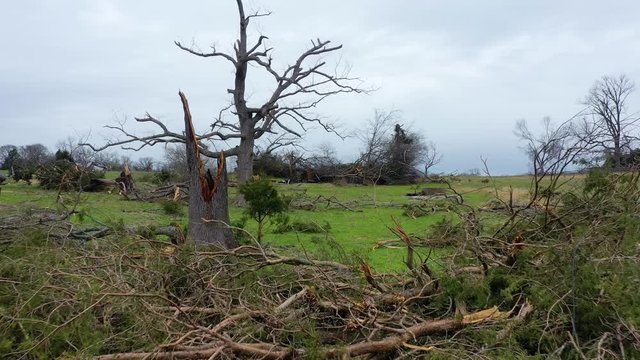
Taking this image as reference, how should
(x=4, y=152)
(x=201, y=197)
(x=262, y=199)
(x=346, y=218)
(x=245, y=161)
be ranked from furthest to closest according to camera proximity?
(x=4, y=152)
(x=245, y=161)
(x=346, y=218)
(x=262, y=199)
(x=201, y=197)

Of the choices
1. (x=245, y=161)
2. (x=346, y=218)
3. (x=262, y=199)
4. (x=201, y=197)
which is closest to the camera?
(x=201, y=197)

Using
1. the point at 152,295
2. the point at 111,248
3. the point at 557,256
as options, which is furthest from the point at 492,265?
the point at 111,248

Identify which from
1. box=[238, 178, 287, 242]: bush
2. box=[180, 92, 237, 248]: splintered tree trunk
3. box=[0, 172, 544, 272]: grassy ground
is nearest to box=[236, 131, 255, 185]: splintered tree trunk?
box=[0, 172, 544, 272]: grassy ground

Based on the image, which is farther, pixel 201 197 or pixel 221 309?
pixel 201 197

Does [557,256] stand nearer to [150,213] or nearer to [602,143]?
[602,143]

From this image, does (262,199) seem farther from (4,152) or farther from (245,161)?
(4,152)

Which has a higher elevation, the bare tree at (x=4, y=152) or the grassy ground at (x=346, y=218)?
the bare tree at (x=4, y=152)

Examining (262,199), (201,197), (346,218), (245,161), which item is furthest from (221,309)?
(245,161)

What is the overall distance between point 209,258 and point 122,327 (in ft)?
3.51

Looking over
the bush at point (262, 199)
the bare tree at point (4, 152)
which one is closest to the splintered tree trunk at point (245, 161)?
the bush at point (262, 199)

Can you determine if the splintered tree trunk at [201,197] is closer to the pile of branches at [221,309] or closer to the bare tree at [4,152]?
the pile of branches at [221,309]

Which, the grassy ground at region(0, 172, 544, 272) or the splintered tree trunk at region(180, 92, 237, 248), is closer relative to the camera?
the grassy ground at region(0, 172, 544, 272)

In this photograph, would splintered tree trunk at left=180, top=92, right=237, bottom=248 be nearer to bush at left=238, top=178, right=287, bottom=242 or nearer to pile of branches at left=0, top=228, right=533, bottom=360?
bush at left=238, top=178, right=287, bottom=242

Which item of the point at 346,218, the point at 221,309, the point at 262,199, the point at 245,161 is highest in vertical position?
the point at 245,161
